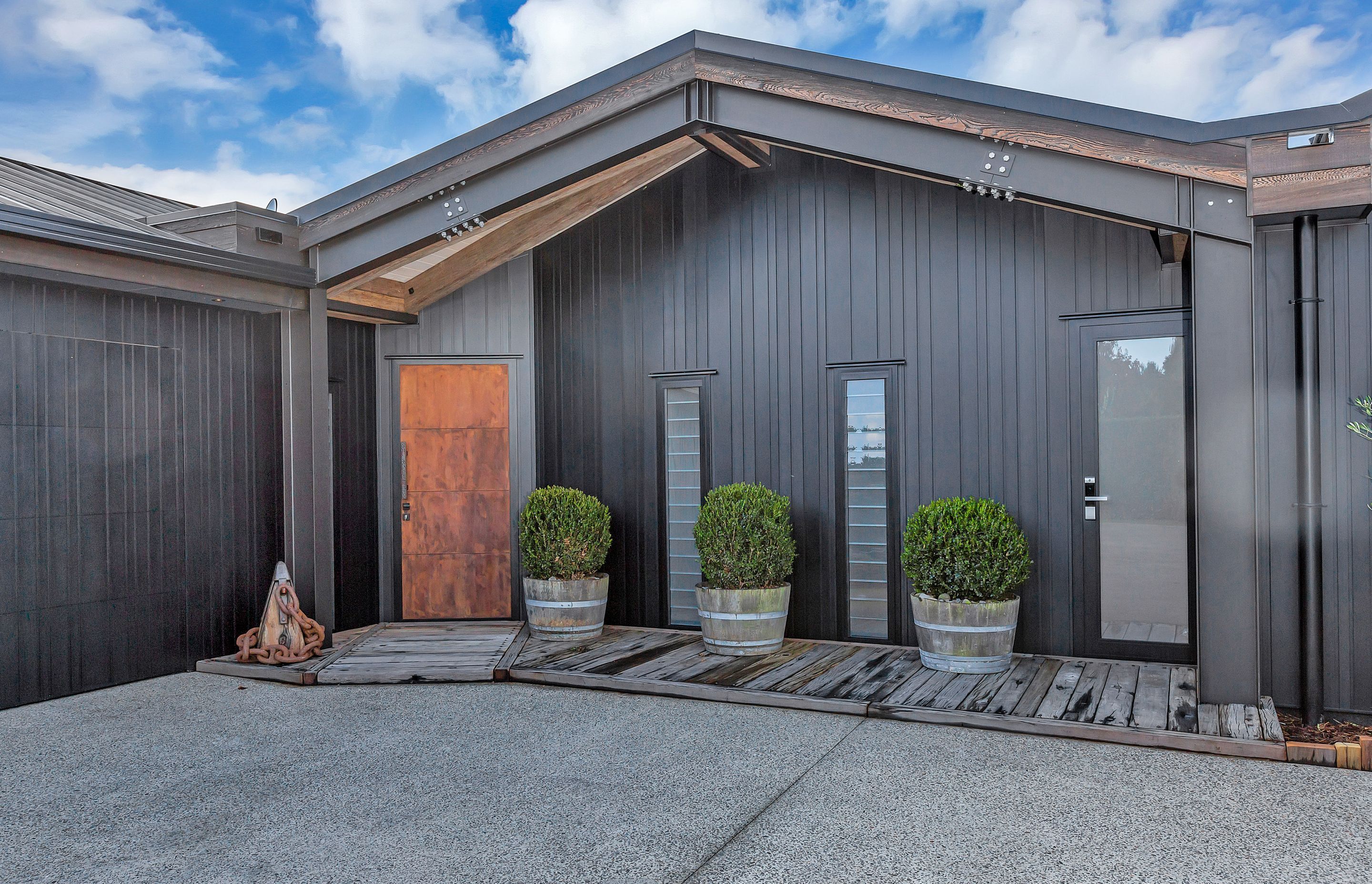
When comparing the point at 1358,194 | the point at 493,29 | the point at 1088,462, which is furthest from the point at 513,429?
the point at 493,29

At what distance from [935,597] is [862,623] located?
96 cm

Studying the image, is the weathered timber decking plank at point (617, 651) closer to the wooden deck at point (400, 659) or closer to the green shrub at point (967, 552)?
the wooden deck at point (400, 659)

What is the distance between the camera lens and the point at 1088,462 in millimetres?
5043

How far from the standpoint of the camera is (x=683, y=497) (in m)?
6.23

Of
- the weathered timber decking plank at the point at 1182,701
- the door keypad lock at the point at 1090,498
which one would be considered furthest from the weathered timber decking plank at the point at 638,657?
the weathered timber decking plank at the point at 1182,701

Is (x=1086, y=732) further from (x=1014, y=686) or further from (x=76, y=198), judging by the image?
(x=76, y=198)

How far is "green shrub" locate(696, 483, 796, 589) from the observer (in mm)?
5262

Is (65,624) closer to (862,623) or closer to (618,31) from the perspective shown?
(862,623)

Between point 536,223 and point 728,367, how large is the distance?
5.76 ft

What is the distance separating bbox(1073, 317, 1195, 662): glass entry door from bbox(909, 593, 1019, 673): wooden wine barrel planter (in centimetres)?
63

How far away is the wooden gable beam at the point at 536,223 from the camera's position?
6023mm

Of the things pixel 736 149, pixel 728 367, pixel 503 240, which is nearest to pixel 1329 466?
pixel 728 367

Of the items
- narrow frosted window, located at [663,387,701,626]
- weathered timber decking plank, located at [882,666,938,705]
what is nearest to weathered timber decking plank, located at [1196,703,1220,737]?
Answer: weathered timber decking plank, located at [882,666,938,705]

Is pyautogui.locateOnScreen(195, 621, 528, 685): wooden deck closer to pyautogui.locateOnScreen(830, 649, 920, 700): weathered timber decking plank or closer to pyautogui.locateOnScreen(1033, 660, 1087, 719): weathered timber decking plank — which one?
pyautogui.locateOnScreen(830, 649, 920, 700): weathered timber decking plank
